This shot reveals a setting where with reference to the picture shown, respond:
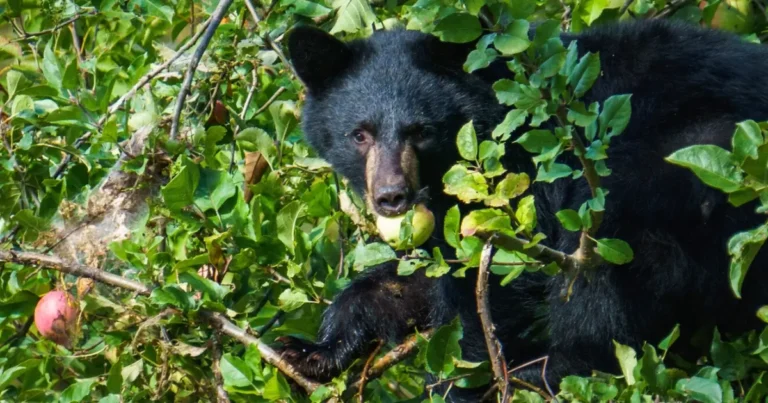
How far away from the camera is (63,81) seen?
5242mm

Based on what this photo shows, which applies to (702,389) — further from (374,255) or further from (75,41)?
(75,41)

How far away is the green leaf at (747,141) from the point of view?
2.95m

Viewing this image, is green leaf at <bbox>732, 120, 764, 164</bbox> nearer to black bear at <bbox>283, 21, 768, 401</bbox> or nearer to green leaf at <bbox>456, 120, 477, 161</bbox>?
green leaf at <bbox>456, 120, 477, 161</bbox>

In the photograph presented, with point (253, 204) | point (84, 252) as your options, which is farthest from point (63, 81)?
point (253, 204)

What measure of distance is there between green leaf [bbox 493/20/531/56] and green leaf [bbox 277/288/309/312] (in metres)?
1.83

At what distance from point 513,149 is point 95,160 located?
2155 millimetres

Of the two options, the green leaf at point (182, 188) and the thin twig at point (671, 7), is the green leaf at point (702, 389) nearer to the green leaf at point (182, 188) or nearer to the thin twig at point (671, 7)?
the green leaf at point (182, 188)

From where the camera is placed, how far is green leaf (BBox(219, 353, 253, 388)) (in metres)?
4.46

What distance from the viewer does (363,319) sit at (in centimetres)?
568

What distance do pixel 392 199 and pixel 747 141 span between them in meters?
2.53

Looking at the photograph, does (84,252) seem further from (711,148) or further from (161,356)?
(711,148)

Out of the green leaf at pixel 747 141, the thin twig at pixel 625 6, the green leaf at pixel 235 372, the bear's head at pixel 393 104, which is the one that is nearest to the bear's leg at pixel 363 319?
the bear's head at pixel 393 104

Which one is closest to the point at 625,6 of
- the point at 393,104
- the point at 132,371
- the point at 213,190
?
the point at 393,104

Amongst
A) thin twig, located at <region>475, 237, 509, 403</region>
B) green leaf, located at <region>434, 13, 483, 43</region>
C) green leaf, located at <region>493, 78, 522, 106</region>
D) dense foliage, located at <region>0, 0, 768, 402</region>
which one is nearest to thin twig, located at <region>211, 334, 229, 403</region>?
dense foliage, located at <region>0, 0, 768, 402</region>
